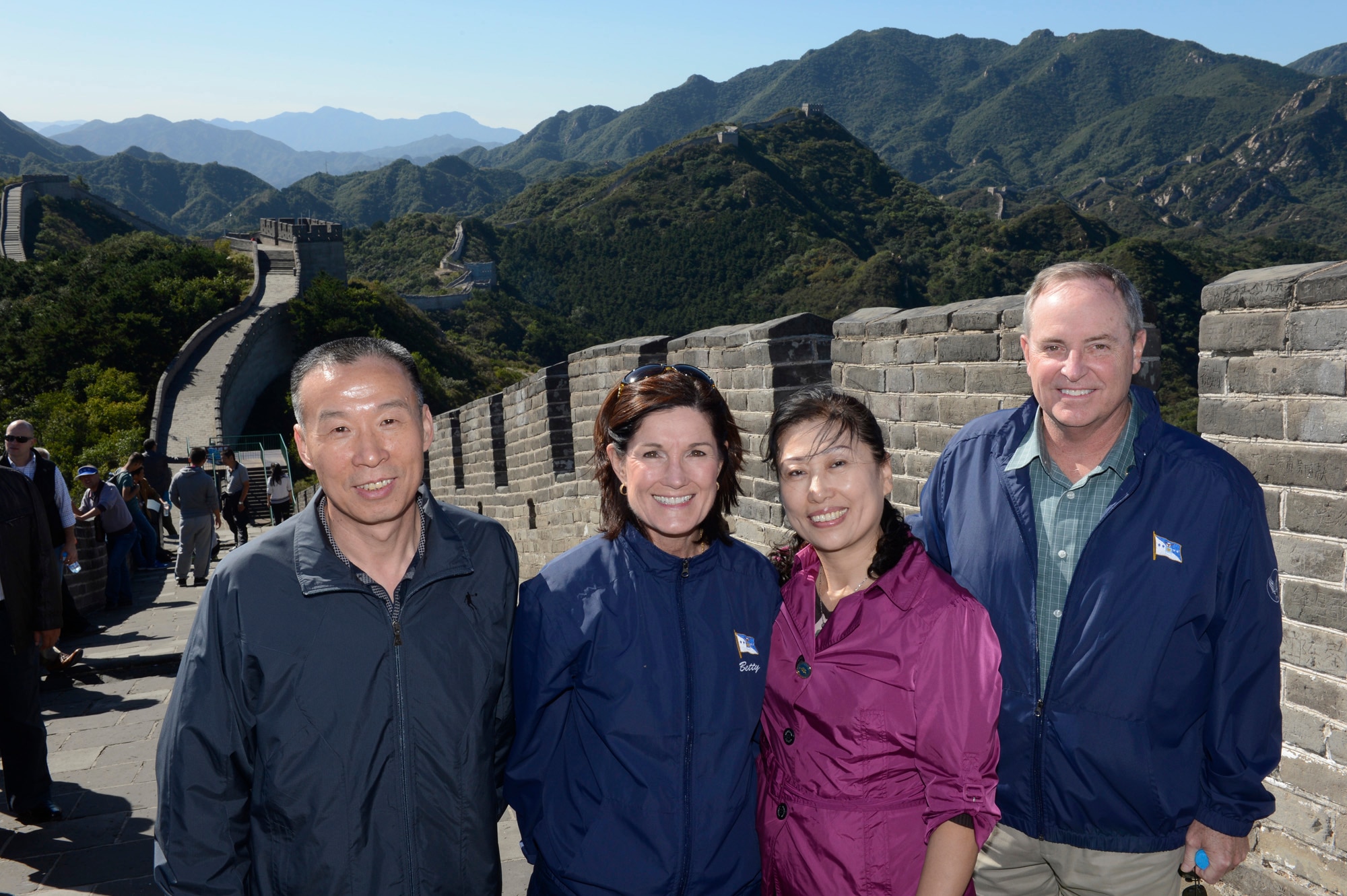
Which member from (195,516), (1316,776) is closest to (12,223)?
(195,516)

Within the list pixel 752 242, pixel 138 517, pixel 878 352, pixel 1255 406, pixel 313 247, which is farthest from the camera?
pixel 752 242

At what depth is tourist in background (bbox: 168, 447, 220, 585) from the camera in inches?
342

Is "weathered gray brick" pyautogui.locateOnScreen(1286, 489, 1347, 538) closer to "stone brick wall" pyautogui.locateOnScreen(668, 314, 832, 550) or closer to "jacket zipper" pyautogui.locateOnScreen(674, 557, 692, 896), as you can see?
"jacket zipper" pyautogui.locateOnScreen(674, 557, 692, 896)

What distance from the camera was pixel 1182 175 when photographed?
10012cm

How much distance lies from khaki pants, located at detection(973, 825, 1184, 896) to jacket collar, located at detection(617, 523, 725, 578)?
907 mm

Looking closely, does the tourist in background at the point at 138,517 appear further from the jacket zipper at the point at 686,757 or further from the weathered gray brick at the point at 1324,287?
the weathered gray brick at the point at 1324,287

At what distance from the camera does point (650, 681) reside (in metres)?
1.83

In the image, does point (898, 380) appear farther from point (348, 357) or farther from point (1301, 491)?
point (348, 357)

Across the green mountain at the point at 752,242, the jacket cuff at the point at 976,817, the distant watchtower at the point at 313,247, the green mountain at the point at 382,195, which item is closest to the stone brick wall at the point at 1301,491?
the jacket cuff at the point at 976,817

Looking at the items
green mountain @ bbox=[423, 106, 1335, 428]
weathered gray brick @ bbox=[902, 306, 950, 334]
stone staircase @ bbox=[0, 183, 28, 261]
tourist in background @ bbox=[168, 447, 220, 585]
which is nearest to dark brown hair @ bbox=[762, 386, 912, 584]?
weathered gray brick @ bbox=[902, 306, 950, 334]

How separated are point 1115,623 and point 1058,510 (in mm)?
281

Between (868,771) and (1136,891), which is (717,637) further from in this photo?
(1136,891)

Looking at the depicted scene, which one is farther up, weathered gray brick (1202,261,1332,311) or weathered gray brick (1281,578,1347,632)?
weathered gray brick (1202,261,1332,311)

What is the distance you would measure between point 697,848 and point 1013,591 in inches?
33.3
